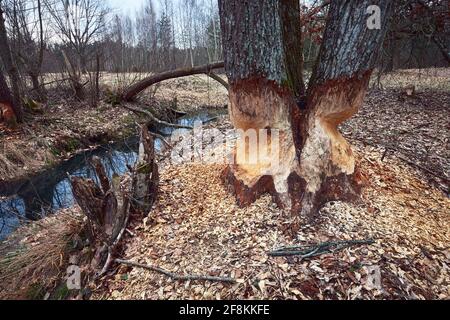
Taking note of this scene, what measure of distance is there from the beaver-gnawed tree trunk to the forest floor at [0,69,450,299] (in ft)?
0.79

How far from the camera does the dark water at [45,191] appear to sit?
5008 mm

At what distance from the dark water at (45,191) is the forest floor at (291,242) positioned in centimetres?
146

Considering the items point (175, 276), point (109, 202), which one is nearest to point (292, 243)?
point (175, 276)

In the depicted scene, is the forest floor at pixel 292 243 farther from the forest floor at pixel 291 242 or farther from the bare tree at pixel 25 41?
the bare tree at pixel 25 41

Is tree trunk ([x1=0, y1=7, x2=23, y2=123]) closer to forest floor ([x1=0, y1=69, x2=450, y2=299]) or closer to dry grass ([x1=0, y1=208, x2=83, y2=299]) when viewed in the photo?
dry grass ([x1=0, y1=208, x2=83, y2=299])

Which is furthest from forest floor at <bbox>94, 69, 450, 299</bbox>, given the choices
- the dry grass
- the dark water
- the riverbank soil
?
the riverbank soil

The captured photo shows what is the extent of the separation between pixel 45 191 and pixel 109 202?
3860 millimetres

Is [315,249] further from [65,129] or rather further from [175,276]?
[65,129]

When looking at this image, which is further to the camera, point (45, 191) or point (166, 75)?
point (166, 75)

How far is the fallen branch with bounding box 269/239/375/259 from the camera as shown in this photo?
249 cm

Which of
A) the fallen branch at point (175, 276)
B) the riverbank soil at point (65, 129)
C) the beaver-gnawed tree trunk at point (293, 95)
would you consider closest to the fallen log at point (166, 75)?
the riverbank soil at point (65, 129)

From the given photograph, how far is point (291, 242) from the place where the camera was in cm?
264

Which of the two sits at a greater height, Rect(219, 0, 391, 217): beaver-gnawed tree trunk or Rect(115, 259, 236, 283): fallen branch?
Rect(219, 0, 391, 217): beaver-gnawed tree trunk
